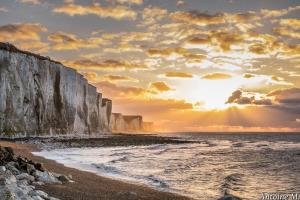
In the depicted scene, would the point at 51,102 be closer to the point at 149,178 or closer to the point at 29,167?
the point at 149,178

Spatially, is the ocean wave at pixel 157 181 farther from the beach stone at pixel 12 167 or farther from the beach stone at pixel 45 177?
the beach stone at pixel 12 167

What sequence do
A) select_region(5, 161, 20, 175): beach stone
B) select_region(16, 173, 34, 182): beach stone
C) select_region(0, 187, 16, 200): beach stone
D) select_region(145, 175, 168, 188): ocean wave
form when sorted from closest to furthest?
select_region(0, 187, 16, 200): beach stone < select_region(16, 173, 34, 182): beach stone < select_region(5, 161, 20, 175): beach stone < select_region(145, 175, 168, 188): ocean wave

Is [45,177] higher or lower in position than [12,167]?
lower

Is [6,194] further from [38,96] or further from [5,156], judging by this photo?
[38,96]

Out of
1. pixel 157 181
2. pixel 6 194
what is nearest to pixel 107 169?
pixel 157 181

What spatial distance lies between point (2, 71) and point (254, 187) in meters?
45.6

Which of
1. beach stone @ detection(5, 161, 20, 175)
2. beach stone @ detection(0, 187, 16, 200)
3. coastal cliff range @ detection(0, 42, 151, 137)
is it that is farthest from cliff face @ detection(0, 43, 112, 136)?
beach stone @ detection(0, 187, 16, 200)

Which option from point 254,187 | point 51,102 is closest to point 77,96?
point 51,102

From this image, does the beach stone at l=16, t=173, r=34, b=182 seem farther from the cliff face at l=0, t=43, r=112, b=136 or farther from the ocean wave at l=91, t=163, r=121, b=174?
the cliff face at l=0, t=43, r=112, b=136

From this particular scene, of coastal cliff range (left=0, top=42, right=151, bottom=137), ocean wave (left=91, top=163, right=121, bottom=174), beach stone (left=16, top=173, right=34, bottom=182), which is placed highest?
coastal cliff range (left=0, top=42, right=151, bottom=137)

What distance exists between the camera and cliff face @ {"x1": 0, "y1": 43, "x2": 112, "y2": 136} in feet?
176

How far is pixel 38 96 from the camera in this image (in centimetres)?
6294

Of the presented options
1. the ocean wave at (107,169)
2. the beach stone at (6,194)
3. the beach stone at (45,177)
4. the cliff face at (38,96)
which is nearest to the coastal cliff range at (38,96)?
the cliff face at (38,96)

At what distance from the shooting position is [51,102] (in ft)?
224
